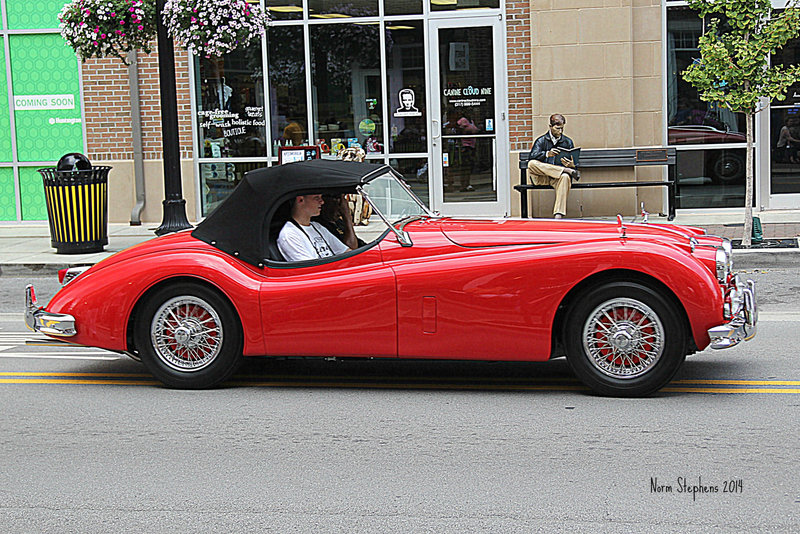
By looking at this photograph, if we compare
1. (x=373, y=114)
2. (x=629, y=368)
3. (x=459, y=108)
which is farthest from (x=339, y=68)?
(x=629, y=368)

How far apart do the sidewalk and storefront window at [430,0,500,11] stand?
13.5 feet

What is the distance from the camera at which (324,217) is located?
283 inches

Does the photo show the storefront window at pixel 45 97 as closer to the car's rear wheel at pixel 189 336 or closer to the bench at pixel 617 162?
the bench at pixel 617 162

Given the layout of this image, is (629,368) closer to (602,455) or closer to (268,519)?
(602,455)

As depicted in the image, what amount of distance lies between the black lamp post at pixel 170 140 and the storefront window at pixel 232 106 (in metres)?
2.87

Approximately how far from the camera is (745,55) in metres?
12.0

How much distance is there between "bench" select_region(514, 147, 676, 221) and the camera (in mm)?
15328

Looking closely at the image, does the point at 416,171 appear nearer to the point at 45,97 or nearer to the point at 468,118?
the point at 468,118

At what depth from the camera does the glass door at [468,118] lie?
645 inches

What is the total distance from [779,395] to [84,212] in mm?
9869

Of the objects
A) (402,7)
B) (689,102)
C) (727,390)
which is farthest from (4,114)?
(727,390)

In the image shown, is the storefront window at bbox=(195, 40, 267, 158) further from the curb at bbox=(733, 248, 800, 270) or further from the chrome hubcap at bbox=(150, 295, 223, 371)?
the chrome hubcap at bbox=(150, 295, 223, 371)

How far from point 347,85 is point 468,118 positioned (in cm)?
210

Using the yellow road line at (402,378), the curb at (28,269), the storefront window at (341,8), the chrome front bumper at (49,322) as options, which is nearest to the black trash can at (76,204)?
the curb at (28,269)
